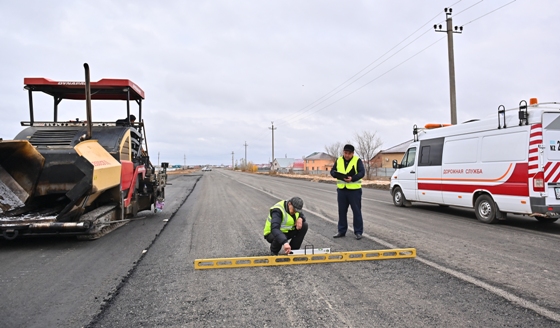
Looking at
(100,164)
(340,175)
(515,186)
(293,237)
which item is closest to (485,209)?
(515,186)

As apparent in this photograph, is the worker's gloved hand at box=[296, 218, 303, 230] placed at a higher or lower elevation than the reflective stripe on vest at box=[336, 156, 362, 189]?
lower

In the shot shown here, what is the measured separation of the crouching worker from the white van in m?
5.36

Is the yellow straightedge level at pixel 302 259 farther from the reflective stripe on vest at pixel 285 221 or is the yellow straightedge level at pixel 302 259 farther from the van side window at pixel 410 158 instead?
the van side window at pixel 410 158

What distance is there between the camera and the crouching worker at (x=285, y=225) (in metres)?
5.40

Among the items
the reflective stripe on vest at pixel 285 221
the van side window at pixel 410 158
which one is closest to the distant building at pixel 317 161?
the van side window at pixel 410 158

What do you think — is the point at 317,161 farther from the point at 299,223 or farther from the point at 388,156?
the point at 299,223

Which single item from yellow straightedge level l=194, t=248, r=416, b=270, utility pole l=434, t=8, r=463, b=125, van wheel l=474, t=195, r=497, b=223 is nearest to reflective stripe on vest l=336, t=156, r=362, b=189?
yellow straightedge level l=194, t=248, r=416, b=270

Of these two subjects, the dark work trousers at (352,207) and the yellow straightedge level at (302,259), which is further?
the dark work trousers at (352,207)

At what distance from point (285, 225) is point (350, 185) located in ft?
6.75

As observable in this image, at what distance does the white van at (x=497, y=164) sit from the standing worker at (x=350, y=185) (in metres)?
3.74

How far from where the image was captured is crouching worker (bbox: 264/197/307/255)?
17.7 ft

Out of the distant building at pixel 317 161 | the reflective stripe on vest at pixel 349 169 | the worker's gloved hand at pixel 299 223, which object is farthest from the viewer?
the distant building at pixel 317 161

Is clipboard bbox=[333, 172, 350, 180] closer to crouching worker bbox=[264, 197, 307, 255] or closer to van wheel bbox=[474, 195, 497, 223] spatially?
crouching worker bbox=[264, 197, 307, 255]

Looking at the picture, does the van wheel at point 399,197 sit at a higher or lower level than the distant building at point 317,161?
lower
